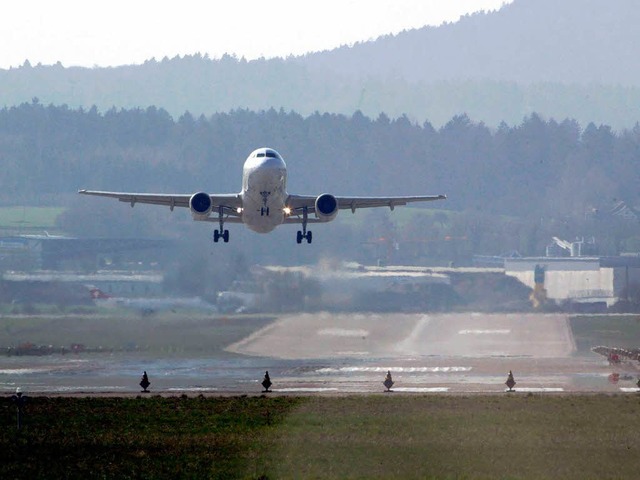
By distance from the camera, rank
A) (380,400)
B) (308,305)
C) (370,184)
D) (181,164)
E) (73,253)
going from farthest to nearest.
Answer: (370,184)
(181,164)
(73,253)
(308,305)
(380,400)

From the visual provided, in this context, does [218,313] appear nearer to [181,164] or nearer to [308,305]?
[308,305]

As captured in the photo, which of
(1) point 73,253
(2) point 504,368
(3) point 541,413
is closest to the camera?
(3) point 541,413

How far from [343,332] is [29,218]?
241 ft

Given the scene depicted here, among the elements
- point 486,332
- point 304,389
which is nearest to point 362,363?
point 304,389

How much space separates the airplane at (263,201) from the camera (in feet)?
211

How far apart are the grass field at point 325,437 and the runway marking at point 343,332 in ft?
89.4

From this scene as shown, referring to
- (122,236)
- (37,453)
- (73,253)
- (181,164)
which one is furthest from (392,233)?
(37,453)

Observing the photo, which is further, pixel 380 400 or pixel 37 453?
pixel 380 400

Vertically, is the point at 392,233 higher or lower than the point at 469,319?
higher

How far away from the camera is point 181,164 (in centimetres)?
18725

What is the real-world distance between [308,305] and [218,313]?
6.02 metres

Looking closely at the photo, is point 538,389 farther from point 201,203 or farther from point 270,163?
point 201,203

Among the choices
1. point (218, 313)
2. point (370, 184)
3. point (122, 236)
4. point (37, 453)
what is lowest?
point (37, 453)

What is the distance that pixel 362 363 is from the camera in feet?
246
